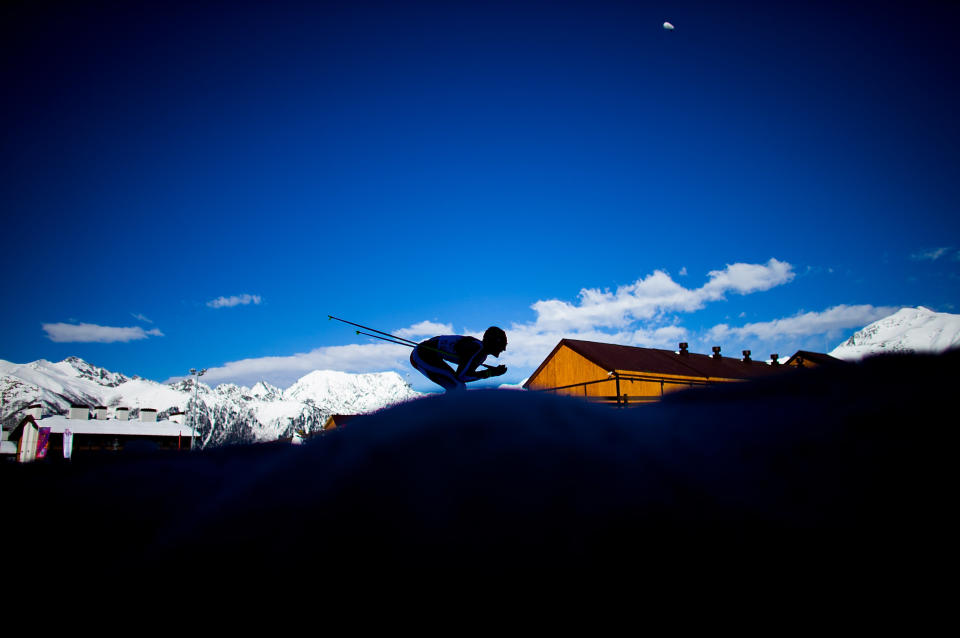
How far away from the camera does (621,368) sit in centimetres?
1297

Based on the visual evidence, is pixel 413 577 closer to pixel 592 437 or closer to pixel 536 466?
pixel 536 466

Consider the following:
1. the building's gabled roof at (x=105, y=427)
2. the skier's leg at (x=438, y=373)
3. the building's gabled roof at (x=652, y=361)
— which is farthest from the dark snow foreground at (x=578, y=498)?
the building's gabled roof at (x=105, y=427)

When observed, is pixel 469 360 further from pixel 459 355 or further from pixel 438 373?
pixel 438 373

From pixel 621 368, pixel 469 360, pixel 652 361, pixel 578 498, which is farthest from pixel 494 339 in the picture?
pixel 652 361

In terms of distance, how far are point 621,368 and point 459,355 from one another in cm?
1014

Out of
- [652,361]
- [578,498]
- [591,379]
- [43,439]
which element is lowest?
[578,498]

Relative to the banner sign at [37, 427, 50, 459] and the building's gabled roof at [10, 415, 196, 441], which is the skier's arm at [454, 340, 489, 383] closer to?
the banner sign at [37, 427, 50, 459]

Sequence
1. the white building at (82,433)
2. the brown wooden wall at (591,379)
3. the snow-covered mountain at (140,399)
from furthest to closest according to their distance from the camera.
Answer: the snow-covered mountain at (140,399) < the white building at (82,433) < the brown wooden wall at (591,379)

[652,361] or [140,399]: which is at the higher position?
[140,399]

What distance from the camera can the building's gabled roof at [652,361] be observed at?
Answer: 524 inches

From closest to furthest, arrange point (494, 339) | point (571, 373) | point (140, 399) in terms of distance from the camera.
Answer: point (494, 339)
point (571, 373)
point (140, 399)

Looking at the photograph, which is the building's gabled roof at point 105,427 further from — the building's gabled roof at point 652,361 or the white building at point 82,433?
the building's gabled roof at point 652,361

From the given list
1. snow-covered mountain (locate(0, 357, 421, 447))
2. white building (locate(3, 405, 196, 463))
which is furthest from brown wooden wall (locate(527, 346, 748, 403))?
snow-covered mountain (locate(0, 357, 421, 447))

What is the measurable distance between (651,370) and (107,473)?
1387 cm
